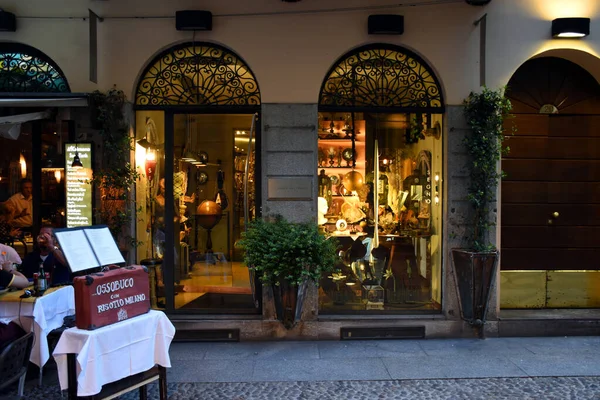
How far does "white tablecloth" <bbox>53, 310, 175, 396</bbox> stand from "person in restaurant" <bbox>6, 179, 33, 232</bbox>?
3860 mm

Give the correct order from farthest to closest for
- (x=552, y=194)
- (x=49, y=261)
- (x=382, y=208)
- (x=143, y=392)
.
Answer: (x=552, y=194) < (x=382, y=208) < (x=49, y=261) < (x=143, y=392)

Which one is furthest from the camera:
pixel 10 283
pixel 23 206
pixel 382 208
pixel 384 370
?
pixel 382 208

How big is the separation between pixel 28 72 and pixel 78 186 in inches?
73.8

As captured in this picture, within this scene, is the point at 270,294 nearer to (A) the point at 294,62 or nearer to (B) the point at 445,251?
(B) the point at 445,251

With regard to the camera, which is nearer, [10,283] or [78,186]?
[10,283]

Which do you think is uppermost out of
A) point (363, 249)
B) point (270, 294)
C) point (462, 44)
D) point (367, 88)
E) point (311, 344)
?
point (462, 44)

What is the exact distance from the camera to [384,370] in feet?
19.7

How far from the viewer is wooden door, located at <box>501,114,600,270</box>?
8.01 meters

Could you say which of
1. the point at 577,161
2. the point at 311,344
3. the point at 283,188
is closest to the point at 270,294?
the point at 311,344

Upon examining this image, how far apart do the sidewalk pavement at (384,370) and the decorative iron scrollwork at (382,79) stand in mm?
3414

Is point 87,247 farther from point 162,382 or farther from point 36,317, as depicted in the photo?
point 162,382

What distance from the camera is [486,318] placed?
23.5 ft

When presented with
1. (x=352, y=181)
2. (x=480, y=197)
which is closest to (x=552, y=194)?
(x=480, y=197)

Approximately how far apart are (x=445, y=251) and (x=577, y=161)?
2.76m
